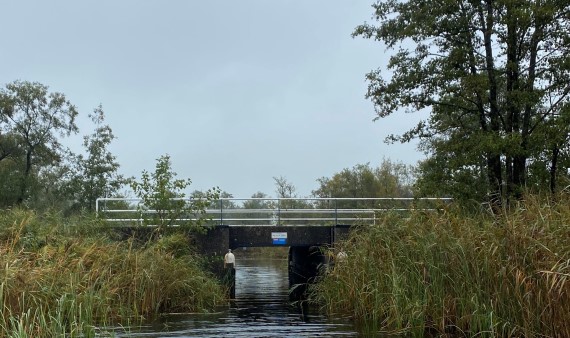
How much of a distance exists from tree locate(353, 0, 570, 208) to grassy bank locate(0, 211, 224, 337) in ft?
26.2

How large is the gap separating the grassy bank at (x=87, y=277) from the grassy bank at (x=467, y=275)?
4852 millimetres

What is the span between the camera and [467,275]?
9.38 metres

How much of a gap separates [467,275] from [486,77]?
9.29 metres

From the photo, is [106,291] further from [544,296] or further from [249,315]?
[544,296]

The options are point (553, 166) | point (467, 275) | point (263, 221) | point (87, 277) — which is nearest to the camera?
point (467, 275)

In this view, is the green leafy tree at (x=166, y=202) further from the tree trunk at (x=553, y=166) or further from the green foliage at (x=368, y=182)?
the green foliage at (x=368, y=182)

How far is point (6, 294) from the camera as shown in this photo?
28.6 feet

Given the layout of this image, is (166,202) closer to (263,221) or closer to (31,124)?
(263,221)

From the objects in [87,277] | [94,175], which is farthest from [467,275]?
[94,175]

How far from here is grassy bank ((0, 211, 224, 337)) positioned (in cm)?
898

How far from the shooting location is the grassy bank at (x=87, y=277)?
8.98m

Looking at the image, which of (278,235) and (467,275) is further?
(278,235)

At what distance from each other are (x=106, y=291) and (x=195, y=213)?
31.5ft

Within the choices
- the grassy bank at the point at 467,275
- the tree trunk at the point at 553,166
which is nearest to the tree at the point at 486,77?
the tree trunk at the point at 553,166
